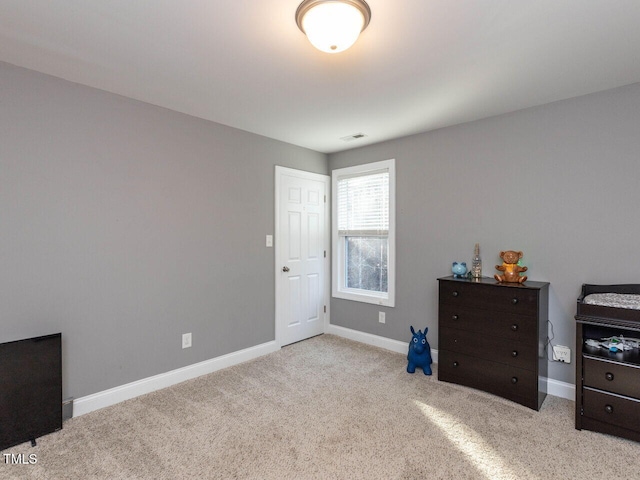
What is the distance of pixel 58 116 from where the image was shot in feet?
7.37

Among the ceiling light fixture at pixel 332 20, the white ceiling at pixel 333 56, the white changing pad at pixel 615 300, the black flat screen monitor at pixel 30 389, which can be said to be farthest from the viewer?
the white changing pad at pixel 615 300

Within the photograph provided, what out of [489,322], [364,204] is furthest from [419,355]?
[364,204]

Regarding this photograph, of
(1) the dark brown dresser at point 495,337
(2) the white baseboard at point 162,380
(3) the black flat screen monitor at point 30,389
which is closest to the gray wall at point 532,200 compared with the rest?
(1) the dark brown dresser at point 495,337

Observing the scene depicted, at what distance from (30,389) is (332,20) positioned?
8.94 ft

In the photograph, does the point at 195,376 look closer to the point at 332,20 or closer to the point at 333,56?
the point at 333,56

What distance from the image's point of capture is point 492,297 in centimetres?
259

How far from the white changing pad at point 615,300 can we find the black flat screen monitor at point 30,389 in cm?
353

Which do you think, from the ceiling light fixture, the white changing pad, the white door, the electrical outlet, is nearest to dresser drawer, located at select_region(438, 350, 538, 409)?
the electrical outlet

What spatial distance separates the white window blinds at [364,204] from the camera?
374 centimetres

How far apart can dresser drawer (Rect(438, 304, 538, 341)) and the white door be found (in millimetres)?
1667

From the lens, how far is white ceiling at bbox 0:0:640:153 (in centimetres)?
158

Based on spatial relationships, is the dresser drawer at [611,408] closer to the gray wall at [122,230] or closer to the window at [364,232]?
the window at [364,232]

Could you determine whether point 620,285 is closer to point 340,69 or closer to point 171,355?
point 340,69

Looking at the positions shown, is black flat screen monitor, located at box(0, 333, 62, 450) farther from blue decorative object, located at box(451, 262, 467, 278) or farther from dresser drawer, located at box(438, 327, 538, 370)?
blue decorative object, located at box(451, 262, 467, 278)
